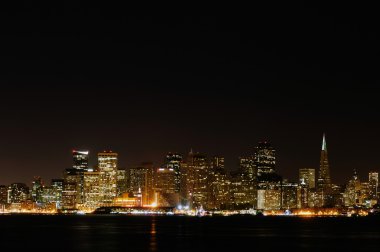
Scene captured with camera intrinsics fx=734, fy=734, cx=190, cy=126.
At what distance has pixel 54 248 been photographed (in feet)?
332

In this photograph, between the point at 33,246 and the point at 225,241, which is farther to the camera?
the point at 225,241

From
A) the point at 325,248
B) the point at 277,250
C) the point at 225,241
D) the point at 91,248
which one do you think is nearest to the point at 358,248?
the point at 325,248

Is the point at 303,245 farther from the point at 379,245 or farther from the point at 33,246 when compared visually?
the point at 33,246

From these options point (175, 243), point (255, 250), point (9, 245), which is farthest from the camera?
point (175, 243)

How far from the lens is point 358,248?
10419cm

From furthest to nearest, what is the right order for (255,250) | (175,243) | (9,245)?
(175,243) < (9,245) < (255,250)

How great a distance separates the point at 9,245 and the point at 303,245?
42.9 m

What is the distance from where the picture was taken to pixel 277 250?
99562 mm

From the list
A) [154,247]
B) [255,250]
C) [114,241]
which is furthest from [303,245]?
[114,241]

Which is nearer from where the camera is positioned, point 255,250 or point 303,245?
point 255,250

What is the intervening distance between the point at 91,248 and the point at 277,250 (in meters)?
25.3

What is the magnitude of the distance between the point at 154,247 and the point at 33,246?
671 inches

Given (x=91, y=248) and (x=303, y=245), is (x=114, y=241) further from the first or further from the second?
(x=303, y=245)

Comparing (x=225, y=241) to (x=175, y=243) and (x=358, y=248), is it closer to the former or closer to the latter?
(x=175, y=243)
